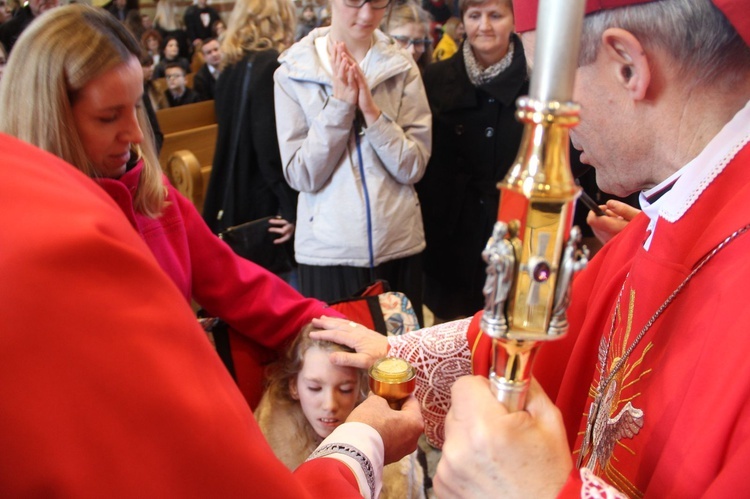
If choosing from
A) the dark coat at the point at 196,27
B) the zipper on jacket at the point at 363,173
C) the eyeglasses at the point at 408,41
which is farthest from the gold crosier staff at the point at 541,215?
the dark coat at the point at 196,27

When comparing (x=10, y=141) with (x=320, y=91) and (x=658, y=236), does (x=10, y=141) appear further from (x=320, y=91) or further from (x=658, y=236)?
(x=320, y=91)

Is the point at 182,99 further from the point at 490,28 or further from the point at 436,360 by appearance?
the point at 436,360

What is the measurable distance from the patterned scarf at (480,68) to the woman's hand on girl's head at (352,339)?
1336 millimetres

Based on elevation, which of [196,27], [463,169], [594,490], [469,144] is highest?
[594,490]

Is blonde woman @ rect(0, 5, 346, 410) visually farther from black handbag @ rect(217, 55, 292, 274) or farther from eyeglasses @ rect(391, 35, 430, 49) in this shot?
eyeglasses @ rect(391, 35, 430, 49)

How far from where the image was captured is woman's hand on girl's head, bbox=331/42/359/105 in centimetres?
225

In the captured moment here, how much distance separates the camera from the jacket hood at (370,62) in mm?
2371

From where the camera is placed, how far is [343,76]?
226 centimetres

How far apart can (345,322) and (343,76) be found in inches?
34.9

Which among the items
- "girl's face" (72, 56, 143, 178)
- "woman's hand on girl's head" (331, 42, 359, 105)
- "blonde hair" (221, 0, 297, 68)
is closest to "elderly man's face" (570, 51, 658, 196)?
"girl's face" (72, 56, 143, 178)

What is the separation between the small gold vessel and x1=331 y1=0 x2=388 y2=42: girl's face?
1509 mm

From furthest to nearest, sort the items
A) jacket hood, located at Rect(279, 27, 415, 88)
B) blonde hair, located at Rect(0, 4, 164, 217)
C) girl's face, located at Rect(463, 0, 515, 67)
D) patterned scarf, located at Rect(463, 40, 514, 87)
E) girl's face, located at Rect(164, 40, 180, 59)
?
1. girl's face, located at Rect(164, 40, 180, 59)
2. patterned scarf, located at Rect(463, 40, 514, 87)
3. girl's face, located at Rect(463, 0, 515, 67)
4. jacket hood, located at Rect(279, 27, 415, 88)
5. blonde hair, located at Rect(0, 4, 164, 217)

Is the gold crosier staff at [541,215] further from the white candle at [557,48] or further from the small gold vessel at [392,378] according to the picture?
the small gold vessel at [392,378]

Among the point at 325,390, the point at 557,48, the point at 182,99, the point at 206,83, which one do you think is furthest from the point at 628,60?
the point at 182,99
